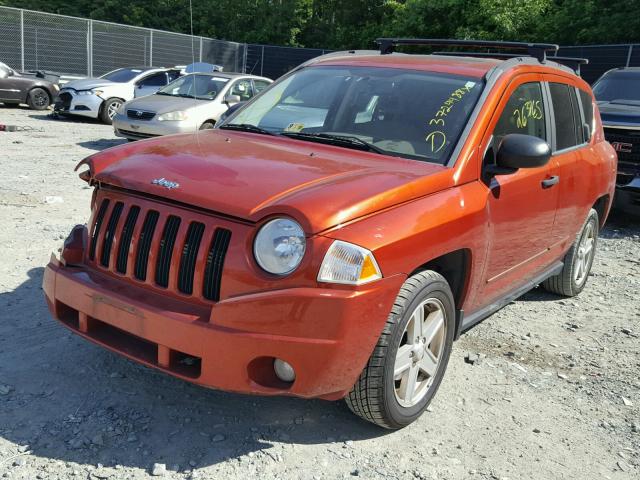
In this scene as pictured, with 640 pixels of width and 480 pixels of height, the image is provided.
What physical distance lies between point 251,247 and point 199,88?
1071 centimetres

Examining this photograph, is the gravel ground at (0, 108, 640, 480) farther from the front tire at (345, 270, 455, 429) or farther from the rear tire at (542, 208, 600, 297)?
the rear tire at (542, 208, 600, 297)

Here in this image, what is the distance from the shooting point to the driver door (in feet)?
12.3

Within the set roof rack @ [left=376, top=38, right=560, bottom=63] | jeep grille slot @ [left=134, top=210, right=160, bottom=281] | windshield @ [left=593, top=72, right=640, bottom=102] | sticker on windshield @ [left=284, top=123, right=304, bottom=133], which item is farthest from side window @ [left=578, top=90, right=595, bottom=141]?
windshield @ [left=593, top=72, right=640, bottom=102]

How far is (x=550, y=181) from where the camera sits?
4.29 m

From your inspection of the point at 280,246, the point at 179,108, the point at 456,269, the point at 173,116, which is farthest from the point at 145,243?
the point at 179,108

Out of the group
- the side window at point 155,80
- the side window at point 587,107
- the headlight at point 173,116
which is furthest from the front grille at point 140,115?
the side window at point 587,107

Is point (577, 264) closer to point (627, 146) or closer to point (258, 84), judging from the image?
point (627, 146)

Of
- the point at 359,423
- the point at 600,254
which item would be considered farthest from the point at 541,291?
the point at 359,423

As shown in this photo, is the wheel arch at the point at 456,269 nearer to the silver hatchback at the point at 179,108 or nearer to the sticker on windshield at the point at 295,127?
the sticker on windshield at the point at 295,127

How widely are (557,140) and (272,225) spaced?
268 centimetres

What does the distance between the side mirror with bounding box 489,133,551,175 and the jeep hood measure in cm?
42

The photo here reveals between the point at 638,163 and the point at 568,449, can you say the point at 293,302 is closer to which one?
the point at 568,449

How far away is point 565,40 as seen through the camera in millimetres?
24500

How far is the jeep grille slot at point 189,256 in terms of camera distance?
2.94 metres
